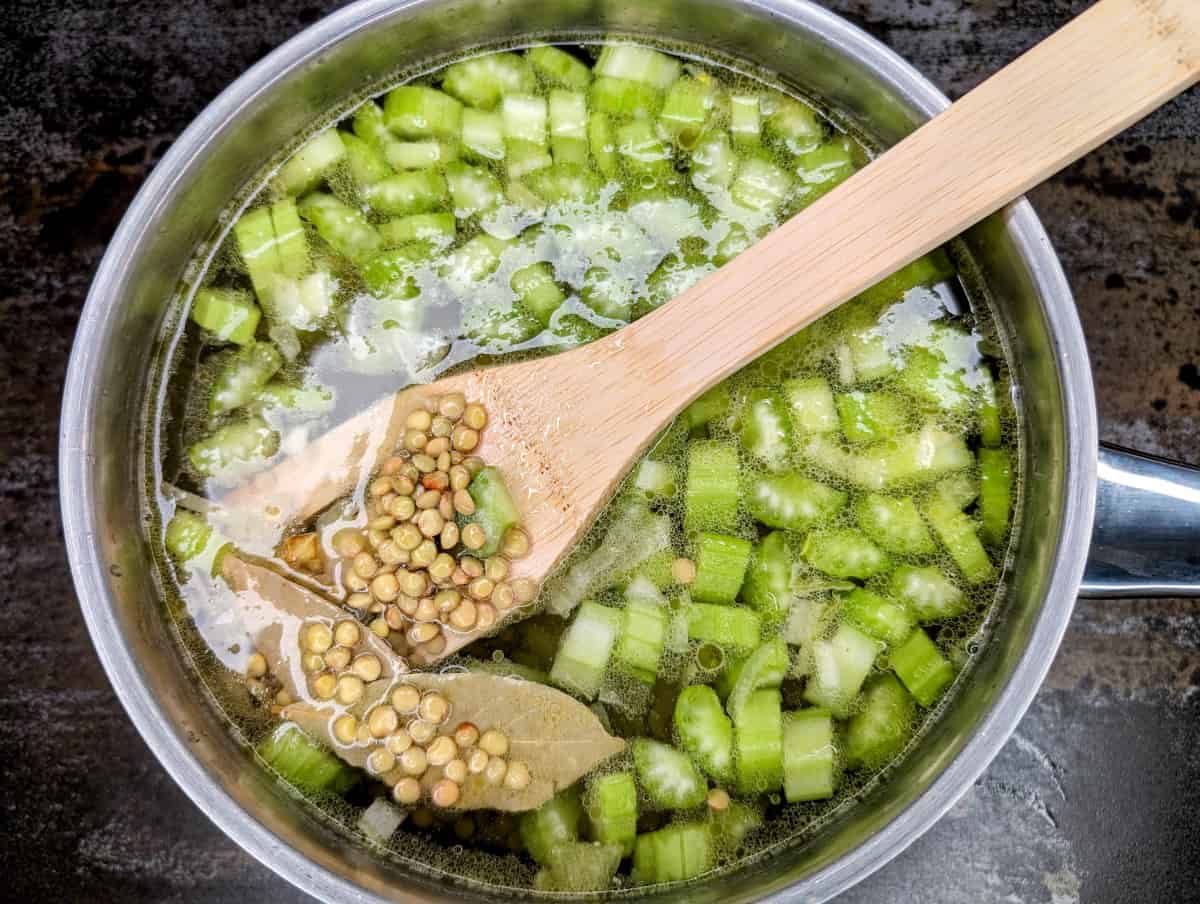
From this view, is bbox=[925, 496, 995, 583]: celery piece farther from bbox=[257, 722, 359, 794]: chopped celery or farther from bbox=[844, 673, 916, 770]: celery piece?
bbox=[257, 722, 359, 794]: chopped celery

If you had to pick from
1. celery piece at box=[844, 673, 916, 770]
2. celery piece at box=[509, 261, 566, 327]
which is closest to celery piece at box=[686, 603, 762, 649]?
celery piece at box=[844, 673, 916, 770]

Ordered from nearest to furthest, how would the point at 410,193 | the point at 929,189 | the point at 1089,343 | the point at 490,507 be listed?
the point at 929,189
the point at 490,507
the point at 410,193
the point at 1089,343

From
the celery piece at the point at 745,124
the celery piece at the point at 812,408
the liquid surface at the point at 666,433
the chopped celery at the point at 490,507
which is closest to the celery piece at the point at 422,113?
the liquid surface at the point at 666,433

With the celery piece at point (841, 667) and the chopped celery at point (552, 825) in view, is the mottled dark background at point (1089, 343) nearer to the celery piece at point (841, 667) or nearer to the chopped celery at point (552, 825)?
the celery piece at point (841, 667)

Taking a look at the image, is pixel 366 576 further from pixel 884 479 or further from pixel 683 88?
pixel 683 88

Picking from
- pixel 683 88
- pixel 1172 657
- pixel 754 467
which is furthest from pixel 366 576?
pixel 1172 657

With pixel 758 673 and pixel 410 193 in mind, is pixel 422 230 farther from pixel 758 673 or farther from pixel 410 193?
pixel 758 673

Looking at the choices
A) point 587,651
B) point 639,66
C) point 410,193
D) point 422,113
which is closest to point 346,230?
point 410,193
